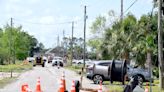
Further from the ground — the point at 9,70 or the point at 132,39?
the point at 132,39

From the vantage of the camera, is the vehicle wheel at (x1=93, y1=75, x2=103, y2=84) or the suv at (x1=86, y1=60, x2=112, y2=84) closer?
the suv at (x1=86, y1=60, x2=112, y2=84)

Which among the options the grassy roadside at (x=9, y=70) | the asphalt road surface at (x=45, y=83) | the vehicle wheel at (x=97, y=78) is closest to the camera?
the asphalt road surface at (x=45, y=83)

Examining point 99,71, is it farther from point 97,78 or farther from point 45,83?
point 45,83

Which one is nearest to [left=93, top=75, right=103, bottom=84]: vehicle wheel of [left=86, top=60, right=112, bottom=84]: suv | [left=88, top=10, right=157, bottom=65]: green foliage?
[left=86, top=60, right=112, bottom=84]: suv

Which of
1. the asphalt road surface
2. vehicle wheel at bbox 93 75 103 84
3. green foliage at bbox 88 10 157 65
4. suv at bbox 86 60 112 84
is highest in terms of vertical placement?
green foliage at bbox 88 10 157 65

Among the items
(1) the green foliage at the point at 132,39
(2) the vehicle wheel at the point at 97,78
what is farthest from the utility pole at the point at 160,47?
(1) the green foliage at the point at 132,39

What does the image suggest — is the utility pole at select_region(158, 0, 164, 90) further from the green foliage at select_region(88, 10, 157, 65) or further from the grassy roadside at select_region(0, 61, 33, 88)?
the green foliage at select_region(88, 10, 157, 65)

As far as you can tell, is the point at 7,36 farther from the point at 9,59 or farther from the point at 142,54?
the point at 142,54

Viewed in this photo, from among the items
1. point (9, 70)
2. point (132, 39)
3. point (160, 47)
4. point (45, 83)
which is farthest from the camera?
point (9, 70)

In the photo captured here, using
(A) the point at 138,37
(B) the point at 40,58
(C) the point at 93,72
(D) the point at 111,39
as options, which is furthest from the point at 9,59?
(C) the point at 93,72

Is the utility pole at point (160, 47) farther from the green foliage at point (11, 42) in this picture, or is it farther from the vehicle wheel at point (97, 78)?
the green foliage at point (11, 42)

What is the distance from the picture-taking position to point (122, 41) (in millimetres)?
53938

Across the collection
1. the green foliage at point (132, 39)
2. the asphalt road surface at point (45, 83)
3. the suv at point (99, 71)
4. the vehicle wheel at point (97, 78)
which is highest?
the green foliage at point (132, 39)

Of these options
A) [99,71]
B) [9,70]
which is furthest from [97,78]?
[9,70]
